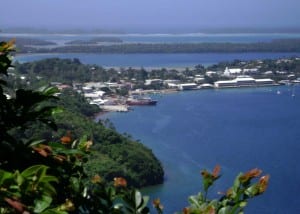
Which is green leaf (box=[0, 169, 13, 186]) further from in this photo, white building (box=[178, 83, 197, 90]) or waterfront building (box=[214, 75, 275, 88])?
waterfront building (box=[214, 75, 275, 88])

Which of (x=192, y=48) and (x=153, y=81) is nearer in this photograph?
(x=153, y=81)

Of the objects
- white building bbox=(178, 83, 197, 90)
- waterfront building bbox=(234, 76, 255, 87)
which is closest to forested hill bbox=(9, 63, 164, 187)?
white building bbox=(178, 83, 197, 90)

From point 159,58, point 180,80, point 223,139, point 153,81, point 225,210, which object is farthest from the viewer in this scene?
point 159,58

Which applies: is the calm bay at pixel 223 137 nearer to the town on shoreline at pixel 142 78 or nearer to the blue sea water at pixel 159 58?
the town on shoreline at pixel 142 78

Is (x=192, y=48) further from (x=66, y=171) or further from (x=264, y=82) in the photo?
(x=66, y=171)

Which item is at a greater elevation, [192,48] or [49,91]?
[49,91]

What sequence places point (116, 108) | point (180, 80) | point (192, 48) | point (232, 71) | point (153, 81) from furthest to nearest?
point (192, 48)
point (232, 71)
point (180, 80)
point (153, 81)
point (116, 108)

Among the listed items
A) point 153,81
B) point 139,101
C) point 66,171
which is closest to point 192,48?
point 153,81

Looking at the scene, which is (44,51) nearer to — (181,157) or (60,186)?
(181,157)
